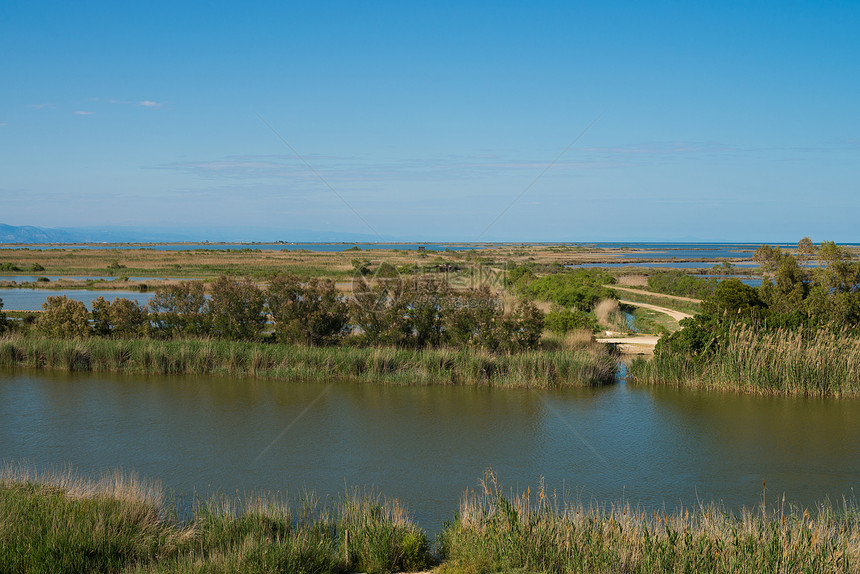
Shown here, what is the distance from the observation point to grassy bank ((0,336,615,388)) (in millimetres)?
16453

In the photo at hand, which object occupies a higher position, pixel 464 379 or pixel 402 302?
pixel 402 302

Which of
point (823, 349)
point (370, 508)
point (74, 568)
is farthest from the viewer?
point (823, 349)

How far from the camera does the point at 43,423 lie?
1279 cm

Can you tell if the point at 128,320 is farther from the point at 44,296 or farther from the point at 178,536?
the point at 44,296

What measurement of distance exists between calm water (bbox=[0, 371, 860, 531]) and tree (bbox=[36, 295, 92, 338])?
2.77 meters

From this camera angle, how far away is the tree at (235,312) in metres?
19.3

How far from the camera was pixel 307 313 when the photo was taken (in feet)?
62.3

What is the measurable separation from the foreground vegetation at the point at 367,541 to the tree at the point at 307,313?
1073 cm

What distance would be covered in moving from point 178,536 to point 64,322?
14981mm

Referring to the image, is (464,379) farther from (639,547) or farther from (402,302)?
(639,547)

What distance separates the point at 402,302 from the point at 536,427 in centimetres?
691

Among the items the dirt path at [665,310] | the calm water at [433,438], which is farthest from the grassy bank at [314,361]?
the dirt path at [665,310]

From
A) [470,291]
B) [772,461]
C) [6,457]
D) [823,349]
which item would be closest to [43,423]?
[6,457]

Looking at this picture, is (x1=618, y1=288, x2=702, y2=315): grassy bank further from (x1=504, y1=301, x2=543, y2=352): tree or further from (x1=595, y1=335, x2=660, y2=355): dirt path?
(x1=504, y1=301, x2=543, y2=352): tree
